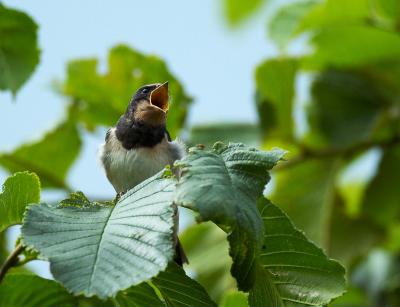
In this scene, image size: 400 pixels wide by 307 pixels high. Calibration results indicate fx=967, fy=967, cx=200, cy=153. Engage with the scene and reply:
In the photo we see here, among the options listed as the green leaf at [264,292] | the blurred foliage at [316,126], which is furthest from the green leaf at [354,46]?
the green leaf at [264,292]

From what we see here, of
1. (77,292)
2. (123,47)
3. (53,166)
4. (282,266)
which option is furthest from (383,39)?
(77,292)

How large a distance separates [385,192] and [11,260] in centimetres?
404

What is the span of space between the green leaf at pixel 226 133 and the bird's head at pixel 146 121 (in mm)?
2025

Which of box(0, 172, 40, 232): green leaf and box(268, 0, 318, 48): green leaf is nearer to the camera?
box(0, 172, 40, 232): green leaf

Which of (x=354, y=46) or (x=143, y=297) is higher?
(x=354, y=46)

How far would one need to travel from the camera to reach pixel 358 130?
611cm

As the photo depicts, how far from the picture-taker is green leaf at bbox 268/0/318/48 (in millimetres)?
5738

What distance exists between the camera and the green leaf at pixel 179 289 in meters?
2.33

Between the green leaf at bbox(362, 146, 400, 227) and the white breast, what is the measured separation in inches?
93.8

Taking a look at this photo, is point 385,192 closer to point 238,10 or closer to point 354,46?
point 354,46

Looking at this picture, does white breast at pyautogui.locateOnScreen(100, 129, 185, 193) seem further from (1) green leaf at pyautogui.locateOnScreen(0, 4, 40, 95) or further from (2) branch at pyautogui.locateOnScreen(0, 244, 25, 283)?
(2) branch at pyautogui.locateOnScreen(0, 244, 25, 283)

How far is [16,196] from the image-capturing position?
2400 millimetres

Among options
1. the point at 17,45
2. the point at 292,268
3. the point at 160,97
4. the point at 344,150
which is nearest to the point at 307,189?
the point at 344,150

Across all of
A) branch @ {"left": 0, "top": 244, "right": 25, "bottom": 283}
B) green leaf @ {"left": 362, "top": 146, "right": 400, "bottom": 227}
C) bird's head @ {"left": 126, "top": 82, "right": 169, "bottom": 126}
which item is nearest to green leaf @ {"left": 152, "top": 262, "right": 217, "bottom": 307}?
branch @ {"left": 0, "top": 244, "right": 25, "bottom": 283}
